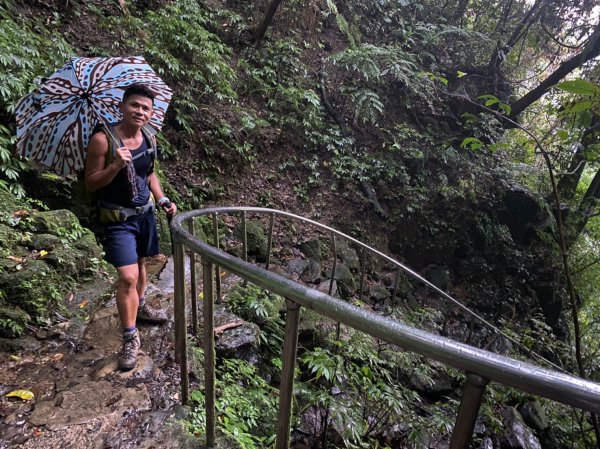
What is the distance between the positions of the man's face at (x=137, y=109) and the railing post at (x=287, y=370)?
1857 millimetres

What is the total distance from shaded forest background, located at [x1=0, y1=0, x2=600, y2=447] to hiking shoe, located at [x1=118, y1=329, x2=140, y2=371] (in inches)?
149

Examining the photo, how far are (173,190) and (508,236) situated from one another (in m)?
8.37

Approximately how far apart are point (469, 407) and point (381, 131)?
9.46 metres

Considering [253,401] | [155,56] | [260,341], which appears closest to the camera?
[253,401]

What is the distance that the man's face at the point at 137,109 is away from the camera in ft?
7.88

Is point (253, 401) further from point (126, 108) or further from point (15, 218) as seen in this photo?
point (15, 218)

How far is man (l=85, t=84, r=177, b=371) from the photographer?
2.35 m

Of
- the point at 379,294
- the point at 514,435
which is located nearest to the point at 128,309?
the point at 514,435

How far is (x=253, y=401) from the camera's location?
2.63 metres

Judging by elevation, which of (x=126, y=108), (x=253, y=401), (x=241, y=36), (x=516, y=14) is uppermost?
(x=516, y=14)

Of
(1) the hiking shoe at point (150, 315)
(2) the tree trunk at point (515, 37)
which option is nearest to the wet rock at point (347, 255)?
(1) the hiking shoe at point (150, 315)

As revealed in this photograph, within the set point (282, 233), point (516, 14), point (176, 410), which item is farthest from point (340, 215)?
point (516, 14)

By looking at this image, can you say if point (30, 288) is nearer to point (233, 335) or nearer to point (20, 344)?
point (20, 344)

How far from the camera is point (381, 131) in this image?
31.8 ft
